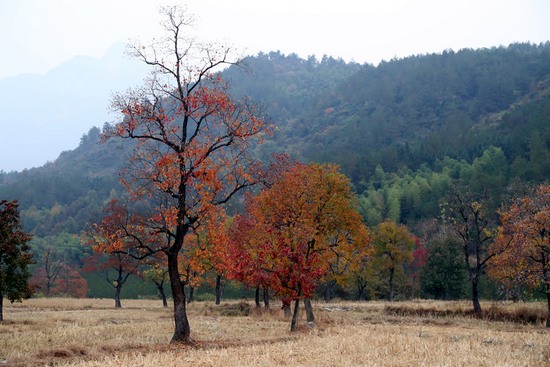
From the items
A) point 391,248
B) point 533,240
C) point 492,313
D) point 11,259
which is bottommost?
point 492,313

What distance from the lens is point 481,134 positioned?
641ft

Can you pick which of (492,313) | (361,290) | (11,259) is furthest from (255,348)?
(361,290)

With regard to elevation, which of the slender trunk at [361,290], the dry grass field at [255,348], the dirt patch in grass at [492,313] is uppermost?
the dry grass field at [255,348]

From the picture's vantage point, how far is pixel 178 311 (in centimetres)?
2423

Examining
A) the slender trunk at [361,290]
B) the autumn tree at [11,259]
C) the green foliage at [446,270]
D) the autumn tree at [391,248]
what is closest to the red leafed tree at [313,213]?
the autumn tree at [11,259]

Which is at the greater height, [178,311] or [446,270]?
[178,311]

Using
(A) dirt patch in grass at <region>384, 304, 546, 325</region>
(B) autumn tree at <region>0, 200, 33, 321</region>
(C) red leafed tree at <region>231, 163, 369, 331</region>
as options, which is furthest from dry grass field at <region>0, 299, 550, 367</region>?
(A) dirt patch in grass at <region>384, 304, 546, 325</region>

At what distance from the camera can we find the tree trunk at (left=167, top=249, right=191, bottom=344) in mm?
23781

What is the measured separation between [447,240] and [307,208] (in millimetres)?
50503

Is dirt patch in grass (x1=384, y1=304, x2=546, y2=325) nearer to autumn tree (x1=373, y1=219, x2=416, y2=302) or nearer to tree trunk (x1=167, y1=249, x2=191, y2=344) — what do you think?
autumn tree (x1=373, y1=219, x2=416, y2=302)

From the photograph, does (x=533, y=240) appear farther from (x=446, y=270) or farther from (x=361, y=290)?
(x=361, y=290)

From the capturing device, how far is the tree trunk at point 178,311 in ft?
78.0

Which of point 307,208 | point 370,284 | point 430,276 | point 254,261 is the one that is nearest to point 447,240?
point 430,276

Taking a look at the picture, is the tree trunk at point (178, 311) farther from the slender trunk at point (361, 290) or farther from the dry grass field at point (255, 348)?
the slender trunk at point (361, 290)
